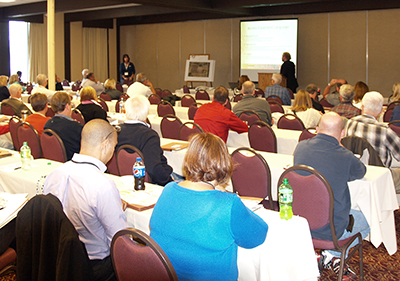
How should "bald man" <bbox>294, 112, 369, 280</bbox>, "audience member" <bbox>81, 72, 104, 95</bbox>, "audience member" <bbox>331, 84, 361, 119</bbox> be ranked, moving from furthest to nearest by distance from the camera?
"audience member" <bbox>81, 72, 104, 95</bbox>, "audience member" <bbox>331, 84, 361, 119</bbox>, "bald man" <bbox>294, 112, 369, 280</bbox>

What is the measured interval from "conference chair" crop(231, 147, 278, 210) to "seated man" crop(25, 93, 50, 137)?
8.68 ft

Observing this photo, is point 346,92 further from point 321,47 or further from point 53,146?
point 321,47

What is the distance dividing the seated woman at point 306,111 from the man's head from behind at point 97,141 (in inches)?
159

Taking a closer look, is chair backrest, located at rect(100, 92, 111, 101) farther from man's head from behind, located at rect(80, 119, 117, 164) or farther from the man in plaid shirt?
man's head from behind, located at rect(80, 119, 117, 164)

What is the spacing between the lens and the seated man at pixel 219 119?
211 inches

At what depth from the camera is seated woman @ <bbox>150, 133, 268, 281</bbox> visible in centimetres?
189

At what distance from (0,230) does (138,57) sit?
1747cm

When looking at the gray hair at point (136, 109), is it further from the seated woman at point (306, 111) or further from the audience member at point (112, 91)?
the audience member at point (112, 91)

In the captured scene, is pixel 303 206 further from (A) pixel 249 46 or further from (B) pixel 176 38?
(B) pixel 176 38

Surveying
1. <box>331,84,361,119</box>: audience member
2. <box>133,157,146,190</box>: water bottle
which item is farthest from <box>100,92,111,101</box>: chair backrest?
<box>133,157,146,190</box>: water bottle

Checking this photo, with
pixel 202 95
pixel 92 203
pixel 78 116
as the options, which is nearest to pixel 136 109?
pixel 92 203

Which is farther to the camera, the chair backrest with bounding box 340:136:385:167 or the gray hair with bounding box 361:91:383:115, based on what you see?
the gray hair with bounding box 361:91:383:115

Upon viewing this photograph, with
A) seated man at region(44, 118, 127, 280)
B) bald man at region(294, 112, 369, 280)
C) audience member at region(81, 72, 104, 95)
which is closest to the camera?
seated man at region(44, 118, 127, 280)

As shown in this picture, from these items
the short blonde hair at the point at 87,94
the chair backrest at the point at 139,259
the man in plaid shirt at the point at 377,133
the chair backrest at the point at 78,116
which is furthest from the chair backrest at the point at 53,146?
the man in plaid shirt at the point at 377,133
